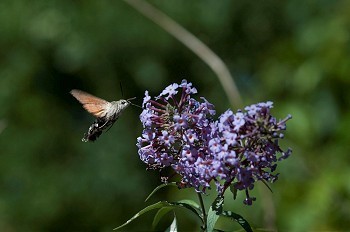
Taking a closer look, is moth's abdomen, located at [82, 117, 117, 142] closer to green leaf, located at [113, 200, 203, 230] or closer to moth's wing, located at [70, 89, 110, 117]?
moth's wing, located at [70, 89, 110, 117]

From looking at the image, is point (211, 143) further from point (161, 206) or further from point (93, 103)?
point (93, 103)

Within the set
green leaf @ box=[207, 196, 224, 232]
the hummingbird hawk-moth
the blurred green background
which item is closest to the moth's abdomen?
the hummingbird hawk-moth

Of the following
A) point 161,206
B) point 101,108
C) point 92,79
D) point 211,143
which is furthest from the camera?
point 92,79

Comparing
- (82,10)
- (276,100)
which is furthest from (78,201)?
(276,100)

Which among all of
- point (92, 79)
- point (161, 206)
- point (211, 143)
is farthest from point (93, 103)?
point (92, 79)

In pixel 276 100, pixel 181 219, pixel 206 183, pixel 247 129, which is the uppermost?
pixel 276 100

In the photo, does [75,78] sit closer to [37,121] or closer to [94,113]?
[37,121]
